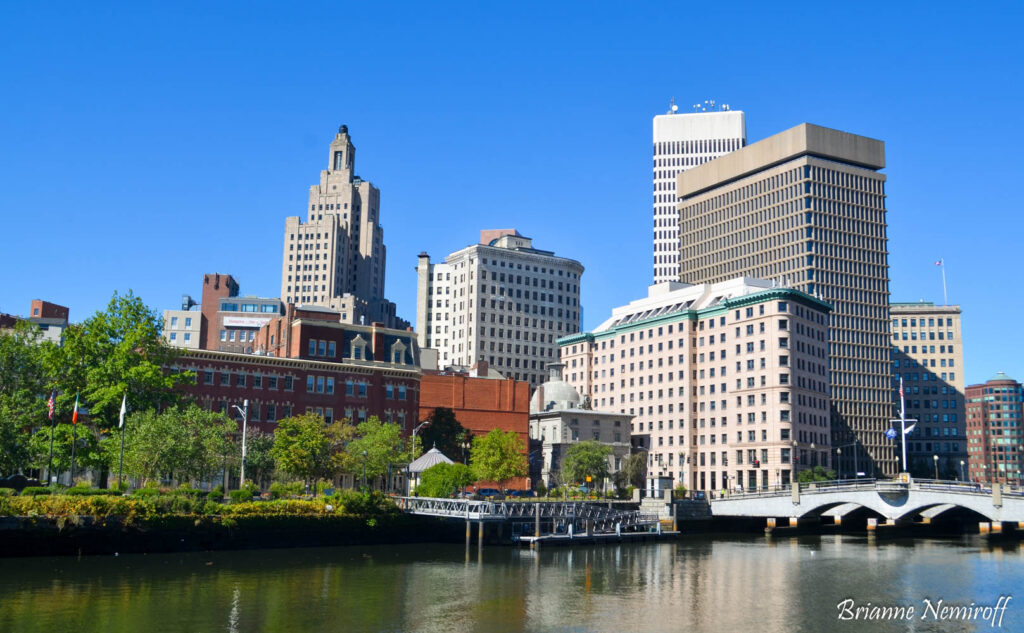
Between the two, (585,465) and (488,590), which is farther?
(585,465)

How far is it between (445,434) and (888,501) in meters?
53.9

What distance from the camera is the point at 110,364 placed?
86.4 meters

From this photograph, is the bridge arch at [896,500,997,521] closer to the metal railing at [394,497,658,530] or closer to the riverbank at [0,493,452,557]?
the metal railing at [394,497,658,530]

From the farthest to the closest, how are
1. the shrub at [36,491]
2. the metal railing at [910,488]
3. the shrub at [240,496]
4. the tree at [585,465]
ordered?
the tree at [585,465]
the metal railing at [910,488]
the shrub at [240,496]
the shrub at [36,491]

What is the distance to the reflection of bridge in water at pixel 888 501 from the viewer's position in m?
91.6

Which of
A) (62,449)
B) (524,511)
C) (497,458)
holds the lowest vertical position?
(524,511)

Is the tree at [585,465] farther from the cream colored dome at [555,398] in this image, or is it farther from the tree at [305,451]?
the tree at [305,451]

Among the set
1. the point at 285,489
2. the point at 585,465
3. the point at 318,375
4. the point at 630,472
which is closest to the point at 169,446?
the point at 285,489

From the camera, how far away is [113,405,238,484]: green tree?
266ft

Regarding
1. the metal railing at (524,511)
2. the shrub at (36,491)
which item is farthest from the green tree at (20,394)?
the metal railing at (524,511)

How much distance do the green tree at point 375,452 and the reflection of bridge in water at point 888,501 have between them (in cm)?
3935

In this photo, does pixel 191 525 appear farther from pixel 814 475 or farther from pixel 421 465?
pixel 814 475

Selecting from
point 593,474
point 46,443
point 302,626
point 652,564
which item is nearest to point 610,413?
point 593,474
